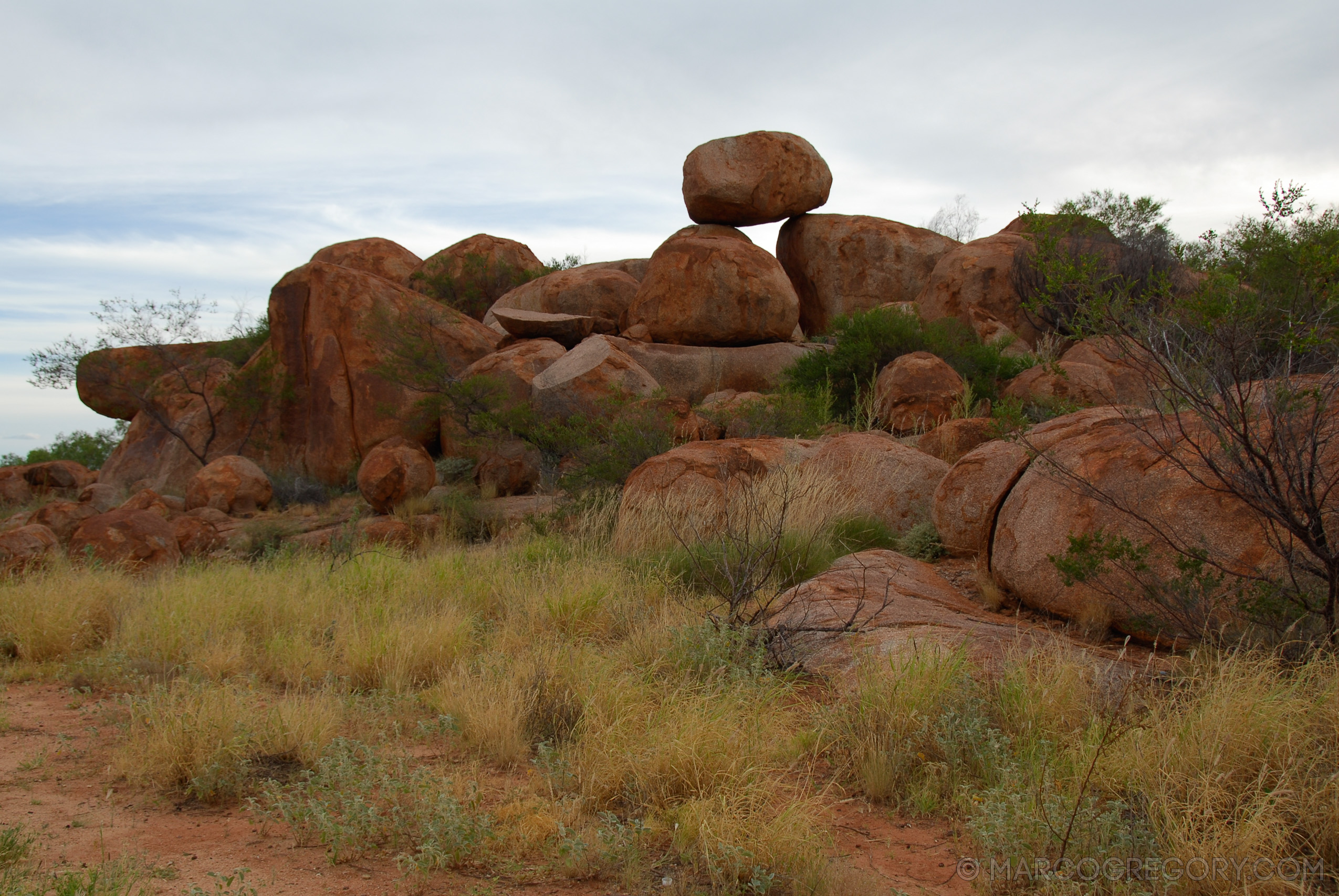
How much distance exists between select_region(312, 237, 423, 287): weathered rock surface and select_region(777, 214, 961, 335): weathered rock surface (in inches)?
428

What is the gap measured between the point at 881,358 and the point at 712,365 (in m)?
3.83

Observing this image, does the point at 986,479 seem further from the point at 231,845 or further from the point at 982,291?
the point at 982,291

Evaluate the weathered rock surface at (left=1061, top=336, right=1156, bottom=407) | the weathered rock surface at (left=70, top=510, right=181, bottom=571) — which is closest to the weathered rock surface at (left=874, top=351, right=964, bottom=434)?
the weathered rock surface at (left=1061, top=336, right=1156, bottom=407)

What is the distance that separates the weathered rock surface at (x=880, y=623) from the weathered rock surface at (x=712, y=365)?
1088 cm

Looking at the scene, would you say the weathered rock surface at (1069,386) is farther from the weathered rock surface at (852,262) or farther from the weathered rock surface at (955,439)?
the weathered rock surface at (852,262)

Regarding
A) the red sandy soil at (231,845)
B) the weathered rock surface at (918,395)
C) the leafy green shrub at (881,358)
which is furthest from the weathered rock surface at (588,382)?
the red sandy soil at (231,845)

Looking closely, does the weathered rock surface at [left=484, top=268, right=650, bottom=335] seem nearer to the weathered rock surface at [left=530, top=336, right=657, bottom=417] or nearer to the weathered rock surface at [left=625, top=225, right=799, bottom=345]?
the weathered rock surface at [left=625, top=225, right=799, bottom=345]

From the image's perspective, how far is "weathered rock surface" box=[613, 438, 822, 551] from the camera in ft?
26.3

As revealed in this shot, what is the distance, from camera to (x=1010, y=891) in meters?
2.79

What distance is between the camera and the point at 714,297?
17781 millimetres

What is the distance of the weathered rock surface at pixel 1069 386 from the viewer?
39.6ft

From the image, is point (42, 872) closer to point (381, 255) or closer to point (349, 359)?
point (349, 359)

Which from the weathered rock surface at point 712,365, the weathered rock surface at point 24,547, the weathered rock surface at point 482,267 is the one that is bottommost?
the weathered rock surface at point 24,547

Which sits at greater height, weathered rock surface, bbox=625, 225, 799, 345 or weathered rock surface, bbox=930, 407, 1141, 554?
weathered rock surface, bbox=625, 225, 799, 345
